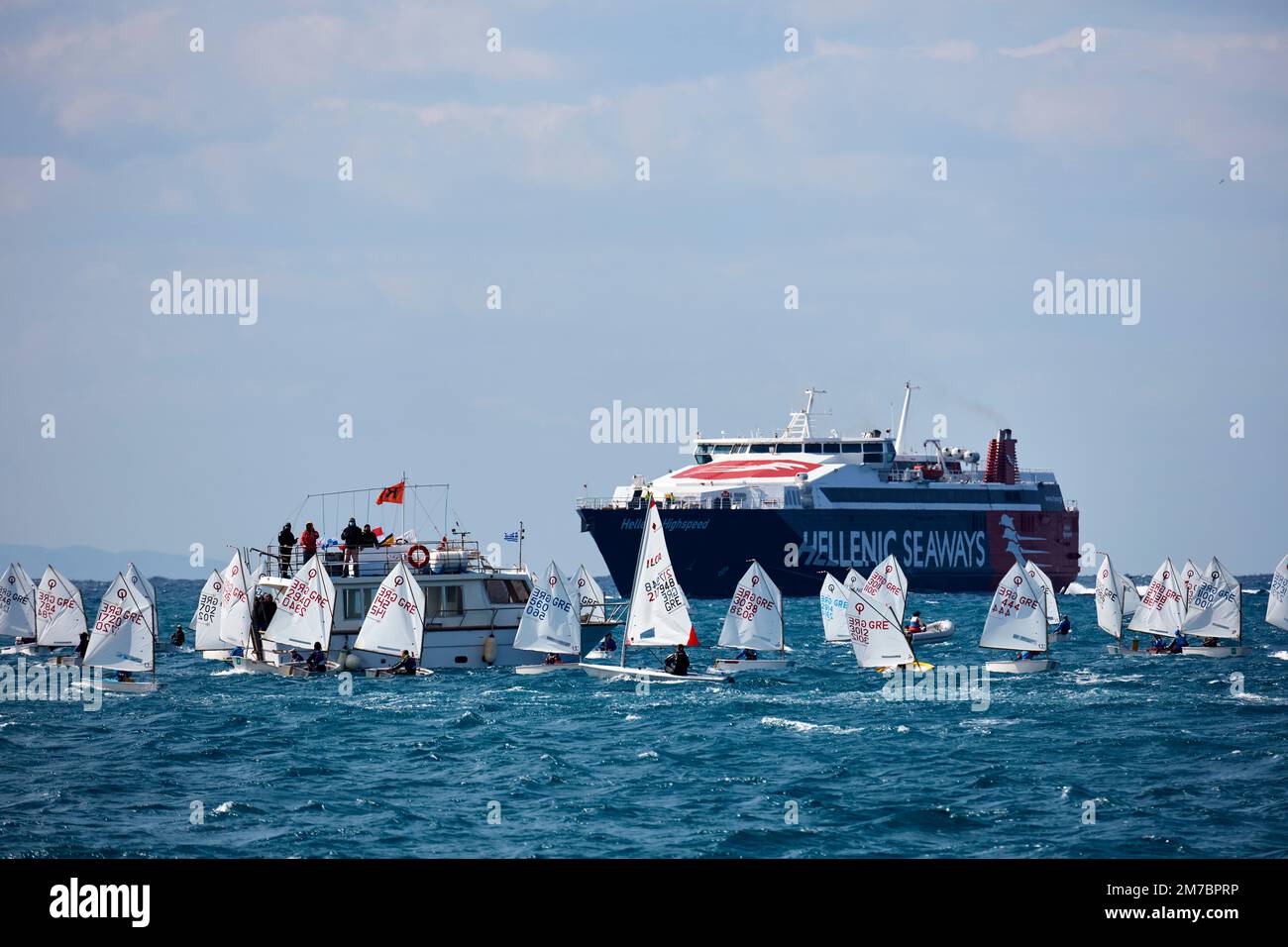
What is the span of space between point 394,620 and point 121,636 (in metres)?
7.46

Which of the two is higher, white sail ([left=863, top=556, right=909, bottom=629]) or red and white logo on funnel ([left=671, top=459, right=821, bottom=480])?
red and white logo on funnel ([left=671, top=459, right=821, bottom=480])

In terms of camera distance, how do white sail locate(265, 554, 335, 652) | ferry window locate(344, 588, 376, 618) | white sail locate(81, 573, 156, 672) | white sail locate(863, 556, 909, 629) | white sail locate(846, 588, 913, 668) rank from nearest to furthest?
white sail locate(81, 573, 156, 672) < white sail locate(265, 554, 335, 652) < ferry window locate(344, 588, 376, 618) < white sail locate(846, 588, 913, 668) < white sail locate(863, 556, 909, 629)

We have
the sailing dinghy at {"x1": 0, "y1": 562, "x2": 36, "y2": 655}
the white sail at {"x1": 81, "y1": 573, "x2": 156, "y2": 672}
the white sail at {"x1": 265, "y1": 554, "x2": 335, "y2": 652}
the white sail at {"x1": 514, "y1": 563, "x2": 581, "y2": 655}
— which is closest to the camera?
the white sail at {"x1": 81, "y1": 573, "x2": 156, "y2": 672}

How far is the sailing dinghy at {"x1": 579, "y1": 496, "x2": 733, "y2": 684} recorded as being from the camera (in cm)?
4312

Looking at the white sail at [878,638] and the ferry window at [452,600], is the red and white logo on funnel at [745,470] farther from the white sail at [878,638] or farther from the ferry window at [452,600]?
the ferry window at [452,600]

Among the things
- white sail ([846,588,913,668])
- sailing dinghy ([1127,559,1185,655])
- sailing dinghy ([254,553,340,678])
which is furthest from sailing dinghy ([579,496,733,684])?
sailing dinghy ([1127,559,1185,655])

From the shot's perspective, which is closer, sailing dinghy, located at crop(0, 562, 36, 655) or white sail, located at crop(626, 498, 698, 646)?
white sail, located at crop(626, 498, 698, 646)

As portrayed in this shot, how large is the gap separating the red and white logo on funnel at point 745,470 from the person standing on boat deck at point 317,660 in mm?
57122

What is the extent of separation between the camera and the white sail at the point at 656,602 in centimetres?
4309

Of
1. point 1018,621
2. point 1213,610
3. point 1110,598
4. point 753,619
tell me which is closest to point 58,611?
point 753,619

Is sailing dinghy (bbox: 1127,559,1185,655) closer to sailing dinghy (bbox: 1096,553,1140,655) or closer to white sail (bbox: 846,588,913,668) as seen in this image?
sailing dinghy (bbox: 1096,553,1140,655)

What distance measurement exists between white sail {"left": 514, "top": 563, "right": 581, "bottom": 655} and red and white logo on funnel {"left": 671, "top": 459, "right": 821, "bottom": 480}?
55365 mm

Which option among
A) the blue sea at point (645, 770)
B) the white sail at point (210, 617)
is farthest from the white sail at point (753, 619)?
the white sail at point (210, 617)
